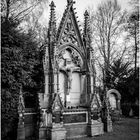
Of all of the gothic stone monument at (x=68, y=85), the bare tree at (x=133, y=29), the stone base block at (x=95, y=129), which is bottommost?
the stone base block at (x=95, y=129)

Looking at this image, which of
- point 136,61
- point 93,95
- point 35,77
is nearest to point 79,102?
point 93,95

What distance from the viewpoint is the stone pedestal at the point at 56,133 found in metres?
8.65

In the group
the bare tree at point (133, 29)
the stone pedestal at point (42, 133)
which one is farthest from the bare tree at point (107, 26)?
the stone pedestal at point (42, 133)

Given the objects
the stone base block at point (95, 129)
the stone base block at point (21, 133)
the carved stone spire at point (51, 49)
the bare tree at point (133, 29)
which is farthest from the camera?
the bare tree at point (133, 29)

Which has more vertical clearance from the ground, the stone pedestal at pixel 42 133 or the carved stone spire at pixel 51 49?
the carved stone spire at pixel 51 49

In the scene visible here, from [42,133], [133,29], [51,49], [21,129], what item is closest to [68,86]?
[51,49]

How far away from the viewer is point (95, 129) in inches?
390

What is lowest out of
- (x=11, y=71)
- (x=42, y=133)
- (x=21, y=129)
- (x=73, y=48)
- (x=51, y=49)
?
(x=42, y=133)

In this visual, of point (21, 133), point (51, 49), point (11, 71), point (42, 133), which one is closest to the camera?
point (11, 71)

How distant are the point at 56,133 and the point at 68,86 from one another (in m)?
2.80

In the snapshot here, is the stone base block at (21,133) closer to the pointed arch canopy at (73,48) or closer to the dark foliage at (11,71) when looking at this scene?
the dark foliage at (11,71)

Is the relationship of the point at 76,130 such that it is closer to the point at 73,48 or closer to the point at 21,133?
the point at 21,133

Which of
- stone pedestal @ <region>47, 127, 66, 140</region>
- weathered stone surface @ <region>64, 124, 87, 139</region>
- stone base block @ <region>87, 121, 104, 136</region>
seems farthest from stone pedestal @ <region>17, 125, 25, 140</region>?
stone base block @ <region>87, 121, 104, 136</region>

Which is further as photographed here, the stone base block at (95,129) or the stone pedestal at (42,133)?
the stone base block at (95,129)
